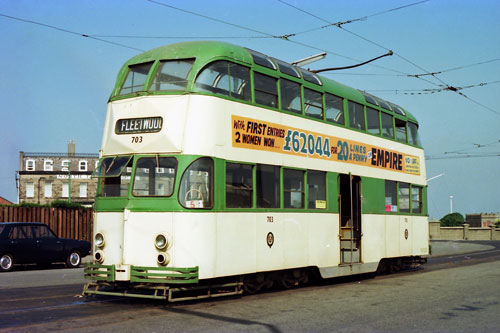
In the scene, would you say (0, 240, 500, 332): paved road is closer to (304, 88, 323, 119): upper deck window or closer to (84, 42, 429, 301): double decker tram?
(84, 42, 429, 301): double decker tram

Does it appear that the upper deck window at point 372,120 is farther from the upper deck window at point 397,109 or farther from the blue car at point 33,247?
the blue car at point 33,247

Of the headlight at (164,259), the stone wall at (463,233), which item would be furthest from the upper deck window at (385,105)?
the stone wall at (463,233)

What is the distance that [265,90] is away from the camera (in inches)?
477

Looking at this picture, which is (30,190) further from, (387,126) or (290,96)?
(290,96)

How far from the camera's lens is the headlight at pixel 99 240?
10766 millimetres

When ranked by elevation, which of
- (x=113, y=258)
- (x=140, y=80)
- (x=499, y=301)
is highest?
(x=140, y=80)

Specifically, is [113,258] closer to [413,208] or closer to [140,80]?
[140,80]

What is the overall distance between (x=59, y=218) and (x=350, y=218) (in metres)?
16.6

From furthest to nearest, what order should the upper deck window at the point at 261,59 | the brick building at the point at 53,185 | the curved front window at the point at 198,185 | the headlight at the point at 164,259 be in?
the brick building at the point at 53,185 < the upper deck window at the point at 261,59 < the curved front window at the point at 198,185 < the headlight at the point at 164,259

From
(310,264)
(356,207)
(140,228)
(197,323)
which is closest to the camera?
(197,323)

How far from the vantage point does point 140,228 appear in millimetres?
10336

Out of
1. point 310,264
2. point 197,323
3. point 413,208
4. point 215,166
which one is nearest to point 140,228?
point 215,166

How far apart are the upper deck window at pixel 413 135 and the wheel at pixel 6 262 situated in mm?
13976

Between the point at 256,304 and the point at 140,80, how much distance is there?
15.5 feet
